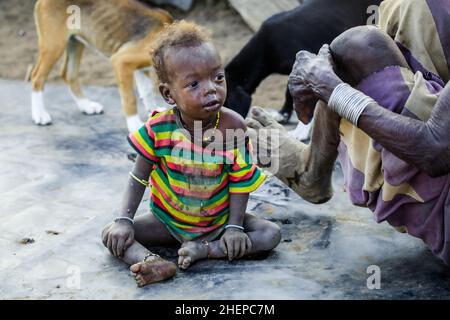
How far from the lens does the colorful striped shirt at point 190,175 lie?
2885mm

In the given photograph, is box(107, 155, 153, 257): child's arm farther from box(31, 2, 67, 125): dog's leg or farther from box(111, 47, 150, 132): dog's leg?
box(31, 2, 67, 125): dog's leg

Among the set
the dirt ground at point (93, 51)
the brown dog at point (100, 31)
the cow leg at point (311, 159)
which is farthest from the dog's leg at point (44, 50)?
the cow leg at point (311, 159)

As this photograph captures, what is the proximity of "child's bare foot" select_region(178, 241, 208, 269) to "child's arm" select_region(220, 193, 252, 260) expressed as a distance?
0.25 feet

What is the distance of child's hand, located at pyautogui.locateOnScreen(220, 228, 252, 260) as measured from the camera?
289cm

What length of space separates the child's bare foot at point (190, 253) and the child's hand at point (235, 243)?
8 cm

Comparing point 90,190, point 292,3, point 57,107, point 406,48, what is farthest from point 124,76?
point 406,48

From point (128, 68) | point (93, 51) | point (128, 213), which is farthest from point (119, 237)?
point (93, 51)

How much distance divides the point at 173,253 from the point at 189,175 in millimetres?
357

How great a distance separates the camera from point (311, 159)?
3248mm

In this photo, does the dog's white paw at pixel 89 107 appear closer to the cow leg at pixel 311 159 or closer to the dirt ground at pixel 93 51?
the dirt ground at pixel 93 51

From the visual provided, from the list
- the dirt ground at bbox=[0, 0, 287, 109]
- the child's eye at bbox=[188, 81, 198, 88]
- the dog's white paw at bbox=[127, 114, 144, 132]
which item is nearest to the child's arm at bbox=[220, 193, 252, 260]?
the child's eye at bbox=[188, 81, 198, 88]

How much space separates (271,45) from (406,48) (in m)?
2.37

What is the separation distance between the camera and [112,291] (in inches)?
106

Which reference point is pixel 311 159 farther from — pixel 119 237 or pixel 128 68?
pixel 128 68
